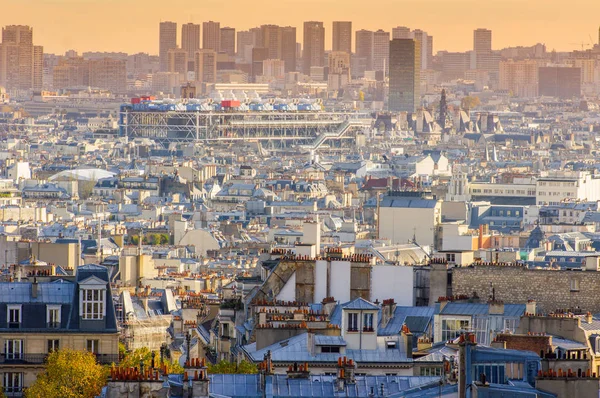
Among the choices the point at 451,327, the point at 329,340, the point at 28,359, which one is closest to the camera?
the point at 329,340

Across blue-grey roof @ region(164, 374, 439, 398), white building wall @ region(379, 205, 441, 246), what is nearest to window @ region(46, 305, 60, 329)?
blue-grey roof @ region(164, 374, 439, 398)

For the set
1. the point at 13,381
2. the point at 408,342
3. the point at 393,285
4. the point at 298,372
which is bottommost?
the point at 13,381

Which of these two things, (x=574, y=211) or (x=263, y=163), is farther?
(x=263, y=163)

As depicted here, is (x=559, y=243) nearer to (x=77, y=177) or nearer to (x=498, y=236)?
(x=498, y=236)

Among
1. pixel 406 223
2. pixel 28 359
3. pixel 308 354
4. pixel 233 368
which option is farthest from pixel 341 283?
pixel 406 223

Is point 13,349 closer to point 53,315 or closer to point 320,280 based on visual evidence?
point 53,315

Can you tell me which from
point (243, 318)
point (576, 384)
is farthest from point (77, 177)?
point (576, 384)
